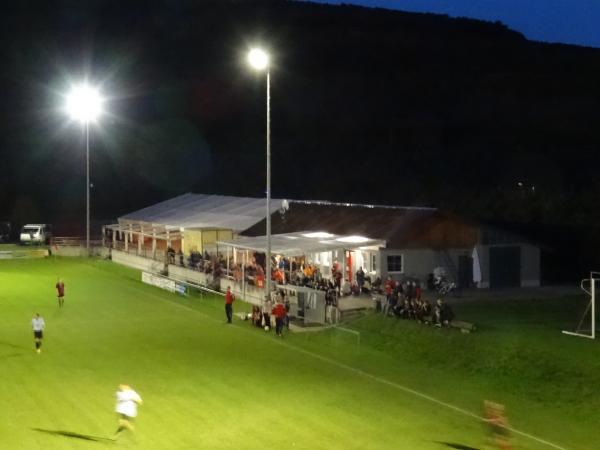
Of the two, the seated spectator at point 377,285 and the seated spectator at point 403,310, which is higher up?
the seated spectator at point 377,285

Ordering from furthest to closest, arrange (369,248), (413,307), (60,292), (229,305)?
(369,248) → (60,292) → (229,305) → (413,307)

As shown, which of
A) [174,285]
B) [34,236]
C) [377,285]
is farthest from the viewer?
[34,236]

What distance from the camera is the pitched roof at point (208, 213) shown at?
48344 millimetres

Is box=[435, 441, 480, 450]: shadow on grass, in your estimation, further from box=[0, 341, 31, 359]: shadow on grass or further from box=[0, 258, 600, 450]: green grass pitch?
→ box=[0, 341, 31, 359]: shadow on grass

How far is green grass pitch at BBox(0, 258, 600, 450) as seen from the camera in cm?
1766

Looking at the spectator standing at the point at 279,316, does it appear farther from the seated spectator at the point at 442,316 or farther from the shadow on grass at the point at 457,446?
the shadow on grass at the point at 457,446

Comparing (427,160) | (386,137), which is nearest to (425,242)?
(427,160)

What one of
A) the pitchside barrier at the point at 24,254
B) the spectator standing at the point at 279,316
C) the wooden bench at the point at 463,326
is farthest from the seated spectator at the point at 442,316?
the pitchside barrier at the point at 24,254

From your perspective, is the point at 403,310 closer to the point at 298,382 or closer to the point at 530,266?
the point at 298,382

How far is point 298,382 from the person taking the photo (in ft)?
73.7

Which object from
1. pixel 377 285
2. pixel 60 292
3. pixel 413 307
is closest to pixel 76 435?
pixel 413 307

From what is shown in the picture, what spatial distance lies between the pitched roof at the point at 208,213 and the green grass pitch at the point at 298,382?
15034mm

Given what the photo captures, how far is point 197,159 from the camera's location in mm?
125562

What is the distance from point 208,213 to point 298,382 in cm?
3142
